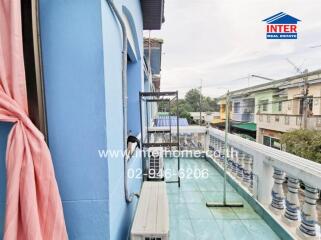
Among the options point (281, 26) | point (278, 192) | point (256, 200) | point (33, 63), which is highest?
point (281, 26)

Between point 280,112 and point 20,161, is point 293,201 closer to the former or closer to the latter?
point 20,161

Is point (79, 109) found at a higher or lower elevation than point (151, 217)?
higher

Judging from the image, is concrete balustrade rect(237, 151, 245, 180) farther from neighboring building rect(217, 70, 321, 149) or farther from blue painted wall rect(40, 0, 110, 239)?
neighboring building rect(217, 70, 321, 149)

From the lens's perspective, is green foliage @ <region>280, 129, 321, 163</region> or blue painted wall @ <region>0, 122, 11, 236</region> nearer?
blue painted wall @ <region>0, 122, 11, 236</region>

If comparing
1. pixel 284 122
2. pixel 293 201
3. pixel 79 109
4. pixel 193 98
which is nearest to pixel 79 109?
pixel 79 109

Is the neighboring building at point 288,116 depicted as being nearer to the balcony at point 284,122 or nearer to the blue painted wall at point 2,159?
the balcony at point 284,122

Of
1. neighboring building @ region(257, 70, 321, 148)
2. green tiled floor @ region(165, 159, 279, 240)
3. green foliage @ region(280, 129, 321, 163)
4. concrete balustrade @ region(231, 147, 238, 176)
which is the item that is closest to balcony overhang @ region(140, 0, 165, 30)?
concrete balustrade @ region(231, 147, 238, 176)

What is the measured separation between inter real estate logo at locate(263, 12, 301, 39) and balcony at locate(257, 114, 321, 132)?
17.5 ft

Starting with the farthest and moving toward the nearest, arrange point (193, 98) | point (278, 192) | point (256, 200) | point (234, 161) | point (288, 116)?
point (193, 98), point (288, 116), point (234, 161), point (256, 200), point (278, 192)

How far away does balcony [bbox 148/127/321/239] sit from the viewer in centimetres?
159

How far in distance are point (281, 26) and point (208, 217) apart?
14.8 feet

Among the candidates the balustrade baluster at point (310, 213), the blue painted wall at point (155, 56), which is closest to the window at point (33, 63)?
the balustrade baluster at point (310, 213)

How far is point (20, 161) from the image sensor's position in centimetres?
77

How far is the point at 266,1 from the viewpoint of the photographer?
3807mm
